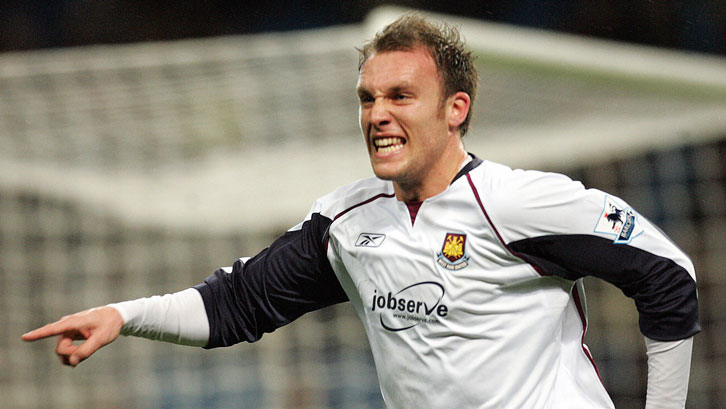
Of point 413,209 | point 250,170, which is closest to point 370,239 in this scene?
point 413,209

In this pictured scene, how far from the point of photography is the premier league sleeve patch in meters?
2.41

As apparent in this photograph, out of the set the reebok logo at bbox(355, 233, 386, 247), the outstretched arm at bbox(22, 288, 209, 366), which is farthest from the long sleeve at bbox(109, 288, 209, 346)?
the reebok logo at bbox(355, 233, 386, 247)

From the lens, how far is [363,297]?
9.04 ft

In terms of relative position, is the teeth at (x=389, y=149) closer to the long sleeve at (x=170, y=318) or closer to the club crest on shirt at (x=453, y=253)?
the club crest on shirt at (x=453, y=253)

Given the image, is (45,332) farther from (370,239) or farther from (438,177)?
(438,177)

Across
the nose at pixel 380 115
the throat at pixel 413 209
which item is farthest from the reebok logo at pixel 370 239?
the nose at pixel 380 115

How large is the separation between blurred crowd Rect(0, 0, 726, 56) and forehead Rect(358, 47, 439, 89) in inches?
357

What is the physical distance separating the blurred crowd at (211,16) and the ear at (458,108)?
354 inches

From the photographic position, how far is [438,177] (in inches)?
106

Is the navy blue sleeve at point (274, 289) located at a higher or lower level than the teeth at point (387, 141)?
lower

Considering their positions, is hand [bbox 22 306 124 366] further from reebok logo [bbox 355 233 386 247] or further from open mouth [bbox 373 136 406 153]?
open mouth [bbox 373 136 406 153]

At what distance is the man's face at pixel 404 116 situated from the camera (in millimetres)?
2615

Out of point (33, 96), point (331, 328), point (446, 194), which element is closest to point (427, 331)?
point (446, 194)

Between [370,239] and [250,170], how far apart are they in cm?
330
